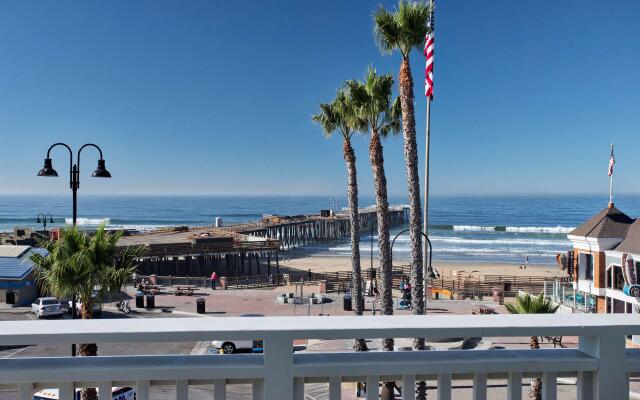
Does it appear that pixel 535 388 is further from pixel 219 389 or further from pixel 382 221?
pixel 382 221

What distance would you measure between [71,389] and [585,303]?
21.2 m

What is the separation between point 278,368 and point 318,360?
0.19 m

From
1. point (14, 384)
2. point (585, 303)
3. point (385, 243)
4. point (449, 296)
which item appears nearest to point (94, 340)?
point (14, 384)

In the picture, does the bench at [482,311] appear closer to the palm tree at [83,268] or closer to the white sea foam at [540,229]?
the palm tree at [83,268]

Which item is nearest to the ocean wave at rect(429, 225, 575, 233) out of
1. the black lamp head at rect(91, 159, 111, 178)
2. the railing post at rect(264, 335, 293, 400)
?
the black lamp head at rect(91, 159, 111, 178)

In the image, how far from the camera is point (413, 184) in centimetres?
1568

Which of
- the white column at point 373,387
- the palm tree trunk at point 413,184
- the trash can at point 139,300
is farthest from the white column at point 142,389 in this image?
the trash can at point 139,300

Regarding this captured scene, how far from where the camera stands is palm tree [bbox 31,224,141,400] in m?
9.22

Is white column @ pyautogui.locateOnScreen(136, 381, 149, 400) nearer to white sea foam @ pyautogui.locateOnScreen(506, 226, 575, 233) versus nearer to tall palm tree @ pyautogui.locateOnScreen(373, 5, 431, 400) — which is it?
tall palm tree @ pyautogui.locateOnScreen(373, 5, 431, 400)

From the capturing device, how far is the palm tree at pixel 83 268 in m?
9.22

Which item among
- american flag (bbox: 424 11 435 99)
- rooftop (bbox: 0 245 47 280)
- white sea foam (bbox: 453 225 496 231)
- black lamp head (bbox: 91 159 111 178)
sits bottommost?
white sea foam (bbox: 453 225 496 231)

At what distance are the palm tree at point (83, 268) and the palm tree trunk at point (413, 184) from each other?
856 centimetres

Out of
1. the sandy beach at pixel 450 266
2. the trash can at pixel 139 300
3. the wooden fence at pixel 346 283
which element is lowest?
the sandy beach at pixel 450 266

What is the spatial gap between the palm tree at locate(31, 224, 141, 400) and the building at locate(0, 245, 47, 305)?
23198 mm
